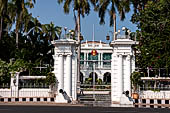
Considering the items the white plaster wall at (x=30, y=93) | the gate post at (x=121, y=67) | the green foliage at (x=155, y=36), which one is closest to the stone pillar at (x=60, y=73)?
the white plaster wall at (x=30, y=93)

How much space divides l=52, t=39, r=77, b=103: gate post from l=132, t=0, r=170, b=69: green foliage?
17.1 feet

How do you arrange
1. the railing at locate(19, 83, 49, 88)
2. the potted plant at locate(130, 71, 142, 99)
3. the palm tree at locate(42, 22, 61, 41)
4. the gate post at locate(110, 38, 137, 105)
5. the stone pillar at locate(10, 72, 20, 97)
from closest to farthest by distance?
the potted plant at locate(130, 71, 142, 99), the gate post at locate(110, 38, 137, 105), the stone pillar at locate(10, 72, 20, 97), the railing at locate(19, 83, 49, 88), the palm tree at locate(42, 22, 61, 41)

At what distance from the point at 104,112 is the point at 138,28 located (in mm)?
13087

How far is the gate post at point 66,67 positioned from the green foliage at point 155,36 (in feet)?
17.1

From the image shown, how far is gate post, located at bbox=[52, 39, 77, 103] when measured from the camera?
17578mm

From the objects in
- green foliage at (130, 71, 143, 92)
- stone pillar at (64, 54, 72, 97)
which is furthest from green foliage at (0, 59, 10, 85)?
green foliage at (130, 71, 143, 92)

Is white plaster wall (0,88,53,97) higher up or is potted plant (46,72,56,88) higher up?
potted plant (46,72,56,88)

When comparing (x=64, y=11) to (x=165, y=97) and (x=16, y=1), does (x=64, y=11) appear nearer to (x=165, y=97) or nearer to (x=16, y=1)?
(x=16, y=1)

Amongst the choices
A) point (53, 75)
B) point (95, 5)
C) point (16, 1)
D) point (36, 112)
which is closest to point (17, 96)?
point (53, 75)

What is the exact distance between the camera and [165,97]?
663 inches

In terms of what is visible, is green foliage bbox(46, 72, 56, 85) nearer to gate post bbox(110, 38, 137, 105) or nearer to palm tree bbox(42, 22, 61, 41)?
gate post bbox(110, 38, 137, 105)

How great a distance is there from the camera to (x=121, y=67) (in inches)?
677

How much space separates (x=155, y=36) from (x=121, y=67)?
14.4 feet

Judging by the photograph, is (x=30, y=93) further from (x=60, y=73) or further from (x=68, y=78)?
(x=68, y=78)
